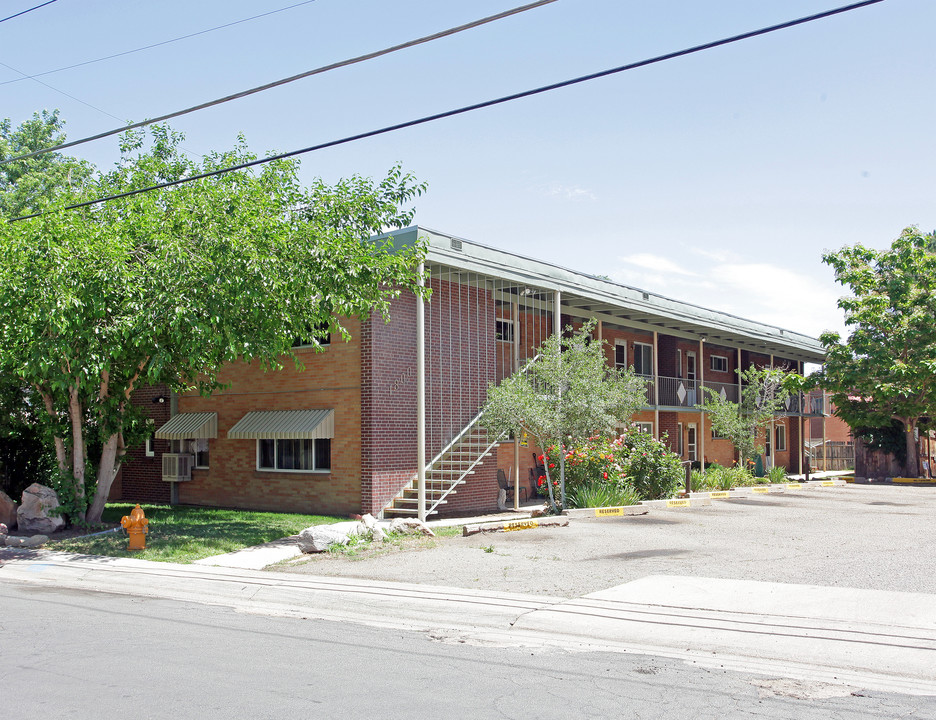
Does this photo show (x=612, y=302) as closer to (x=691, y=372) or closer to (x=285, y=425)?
(x=285, y=425)

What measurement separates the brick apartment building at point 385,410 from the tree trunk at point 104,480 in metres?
3.62

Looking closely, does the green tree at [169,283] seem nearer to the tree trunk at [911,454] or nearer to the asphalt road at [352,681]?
the asphalt road at [352,681]

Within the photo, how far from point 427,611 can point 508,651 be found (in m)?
2.10

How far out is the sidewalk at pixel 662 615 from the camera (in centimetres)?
727

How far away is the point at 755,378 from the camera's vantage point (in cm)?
3200

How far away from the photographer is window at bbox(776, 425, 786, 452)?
41.8 meters

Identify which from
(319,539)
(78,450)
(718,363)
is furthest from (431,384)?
(718,363)

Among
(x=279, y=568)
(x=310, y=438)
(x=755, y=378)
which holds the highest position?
(x=755, y=378)

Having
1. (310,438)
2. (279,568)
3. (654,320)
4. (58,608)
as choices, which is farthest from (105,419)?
(654,320)

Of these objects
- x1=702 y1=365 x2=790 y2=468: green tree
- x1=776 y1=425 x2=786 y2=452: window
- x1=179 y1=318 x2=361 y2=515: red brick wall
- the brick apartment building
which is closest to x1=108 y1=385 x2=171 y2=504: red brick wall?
the brick apartment building

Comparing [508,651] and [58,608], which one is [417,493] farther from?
[508,651]

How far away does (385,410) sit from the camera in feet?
62.2

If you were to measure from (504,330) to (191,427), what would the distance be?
29.4ft

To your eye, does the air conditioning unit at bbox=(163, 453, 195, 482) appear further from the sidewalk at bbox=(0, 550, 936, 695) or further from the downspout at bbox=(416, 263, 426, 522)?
the sidewalk at bbox=(0, 550, 936, 695)
